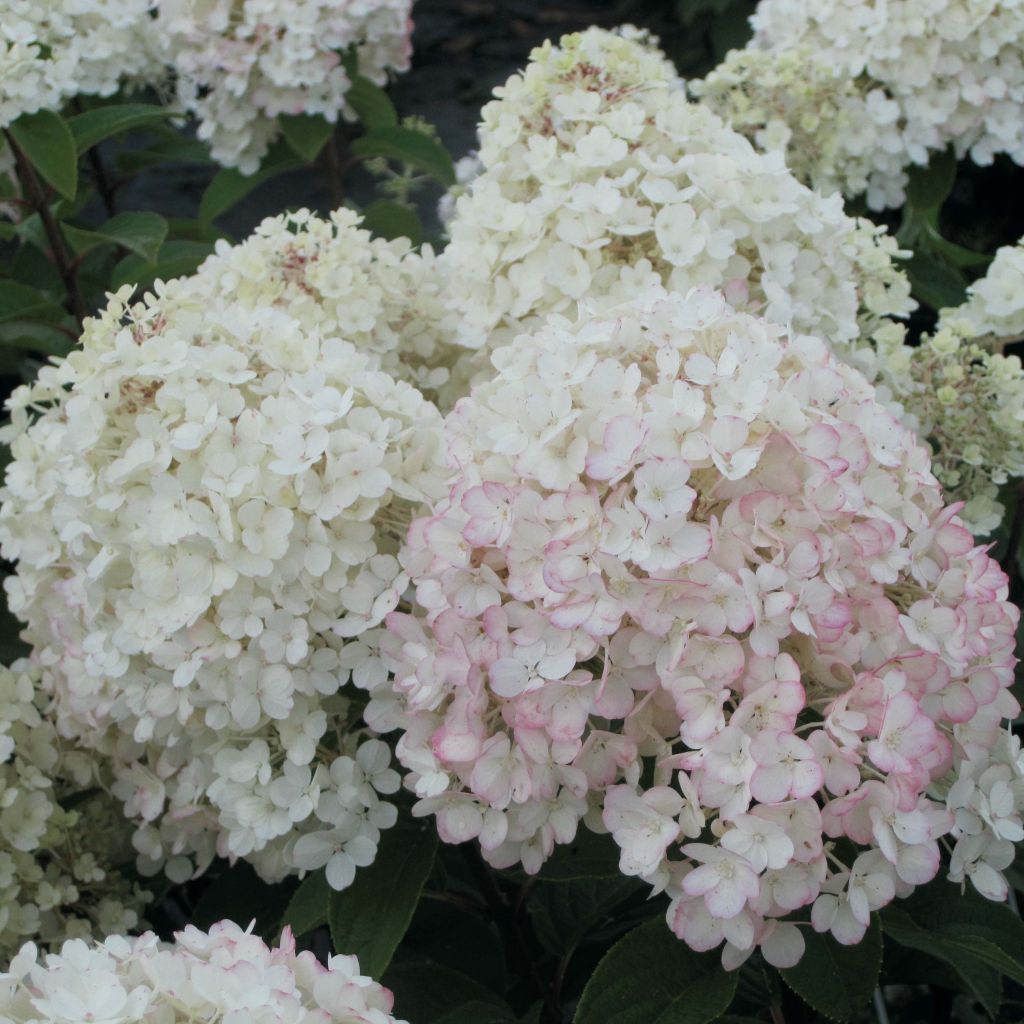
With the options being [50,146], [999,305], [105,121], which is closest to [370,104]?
[105,121]

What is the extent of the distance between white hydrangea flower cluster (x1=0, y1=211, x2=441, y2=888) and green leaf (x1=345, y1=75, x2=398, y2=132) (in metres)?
1.05

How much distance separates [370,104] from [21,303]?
2.34ft

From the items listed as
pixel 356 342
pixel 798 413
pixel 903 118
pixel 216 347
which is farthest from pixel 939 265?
pixel 216 347

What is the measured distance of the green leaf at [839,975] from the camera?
101 cm

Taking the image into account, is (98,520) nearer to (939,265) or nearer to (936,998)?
(936,998)

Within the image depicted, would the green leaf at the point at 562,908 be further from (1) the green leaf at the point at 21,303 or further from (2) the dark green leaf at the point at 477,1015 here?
(1) the green leaf at the point at 21,303

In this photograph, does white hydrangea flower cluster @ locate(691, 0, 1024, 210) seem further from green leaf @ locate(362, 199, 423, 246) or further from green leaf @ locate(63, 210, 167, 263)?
green leaf @ locate(63, 210, 167, 263)

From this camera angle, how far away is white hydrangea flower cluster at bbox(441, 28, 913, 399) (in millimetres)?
1340

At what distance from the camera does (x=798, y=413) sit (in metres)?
1.00

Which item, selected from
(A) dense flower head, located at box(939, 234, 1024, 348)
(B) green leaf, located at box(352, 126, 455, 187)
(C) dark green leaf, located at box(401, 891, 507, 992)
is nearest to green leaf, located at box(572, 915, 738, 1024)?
(C) dark green leaf, located at box(401, 891, 507, 992)

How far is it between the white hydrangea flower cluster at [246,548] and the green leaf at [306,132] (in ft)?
2.79

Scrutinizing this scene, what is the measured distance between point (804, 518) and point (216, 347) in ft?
1.64

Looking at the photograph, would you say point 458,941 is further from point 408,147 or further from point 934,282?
point 408,147

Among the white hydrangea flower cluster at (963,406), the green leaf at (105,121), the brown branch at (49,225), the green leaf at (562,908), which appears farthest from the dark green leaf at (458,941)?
the green leaf at (105,121)
